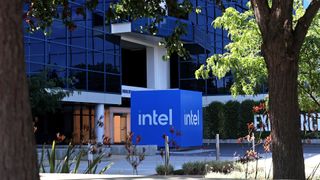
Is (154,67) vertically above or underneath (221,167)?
above

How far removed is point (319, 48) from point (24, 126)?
24.8ft

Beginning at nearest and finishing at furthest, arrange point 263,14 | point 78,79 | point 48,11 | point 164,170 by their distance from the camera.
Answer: point 263,14
point 48,11
point 164,170
point 78,79

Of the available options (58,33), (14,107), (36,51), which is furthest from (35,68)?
(14,107)

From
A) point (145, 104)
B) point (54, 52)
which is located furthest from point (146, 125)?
point (54, 52)

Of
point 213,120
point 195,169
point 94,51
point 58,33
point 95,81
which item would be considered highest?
point 58,33

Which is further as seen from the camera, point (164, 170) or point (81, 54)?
point (81, 54)

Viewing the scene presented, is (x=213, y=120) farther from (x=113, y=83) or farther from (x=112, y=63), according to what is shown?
(x=112, y=63)

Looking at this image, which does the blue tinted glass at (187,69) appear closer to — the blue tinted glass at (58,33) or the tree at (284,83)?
the blue tinted glass at (58,33)

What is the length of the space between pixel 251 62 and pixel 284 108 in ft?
14.2

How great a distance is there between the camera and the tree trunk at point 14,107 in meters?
3.40

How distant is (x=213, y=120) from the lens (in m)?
42.7

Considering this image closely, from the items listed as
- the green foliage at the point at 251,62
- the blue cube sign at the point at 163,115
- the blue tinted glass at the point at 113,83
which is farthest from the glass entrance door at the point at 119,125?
the green foliage at the point at 251,62

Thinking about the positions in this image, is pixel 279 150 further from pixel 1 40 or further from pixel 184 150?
pixel 184 150

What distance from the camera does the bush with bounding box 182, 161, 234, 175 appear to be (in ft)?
44.2
